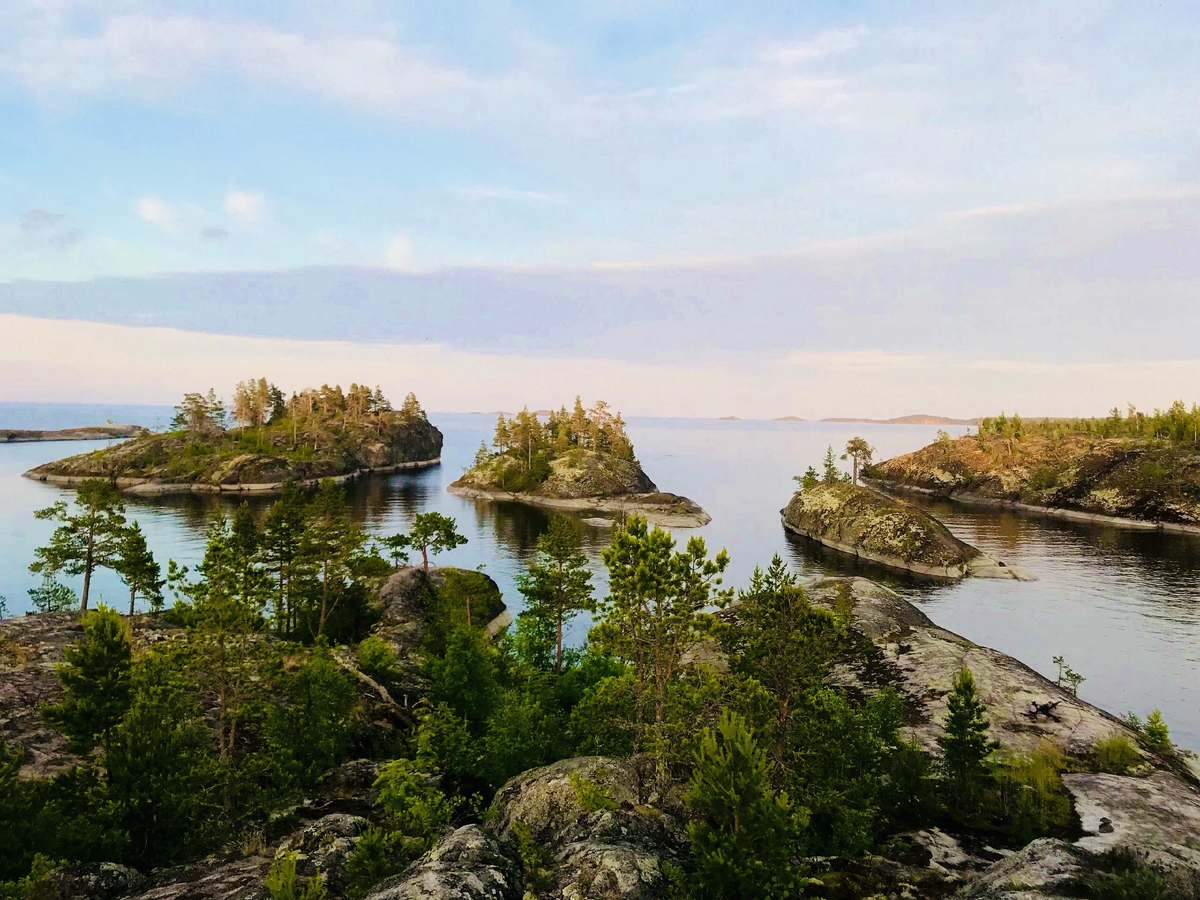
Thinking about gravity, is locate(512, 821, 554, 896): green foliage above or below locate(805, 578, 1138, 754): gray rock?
above

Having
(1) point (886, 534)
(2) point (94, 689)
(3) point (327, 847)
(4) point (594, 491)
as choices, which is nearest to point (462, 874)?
Result: (3) point (327, 847)

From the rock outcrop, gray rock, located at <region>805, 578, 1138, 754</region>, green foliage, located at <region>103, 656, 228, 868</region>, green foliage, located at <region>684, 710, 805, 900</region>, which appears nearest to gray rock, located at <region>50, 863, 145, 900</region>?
green foliage, located at <region>103, 656, 228, 868</region>

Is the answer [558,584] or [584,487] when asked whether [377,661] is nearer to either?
[558,584]

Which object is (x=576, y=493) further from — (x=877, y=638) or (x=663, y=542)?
(x=663, y=542)

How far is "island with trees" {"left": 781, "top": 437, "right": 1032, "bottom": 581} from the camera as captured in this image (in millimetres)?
107875

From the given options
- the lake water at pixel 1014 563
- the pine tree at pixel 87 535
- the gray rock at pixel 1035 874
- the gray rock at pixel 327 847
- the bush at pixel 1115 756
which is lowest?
the lake water at pixel 1014 563

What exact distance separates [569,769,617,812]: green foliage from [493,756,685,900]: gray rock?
19cm

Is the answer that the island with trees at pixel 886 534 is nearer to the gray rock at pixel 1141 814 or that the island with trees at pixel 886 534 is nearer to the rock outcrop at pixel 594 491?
the rock outcrop at pixel 594 491

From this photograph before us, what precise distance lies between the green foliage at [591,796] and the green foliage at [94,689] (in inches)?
879

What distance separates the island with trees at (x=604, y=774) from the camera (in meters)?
19.8

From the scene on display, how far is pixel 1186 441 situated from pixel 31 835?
239m

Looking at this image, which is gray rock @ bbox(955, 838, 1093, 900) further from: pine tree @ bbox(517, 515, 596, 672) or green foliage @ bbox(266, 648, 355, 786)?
pine tree @ bbox(517, 515, 596, 672)

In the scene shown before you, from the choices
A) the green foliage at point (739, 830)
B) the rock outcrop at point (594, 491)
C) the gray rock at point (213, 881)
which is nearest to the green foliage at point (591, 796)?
the green foliage at point (739, 830)

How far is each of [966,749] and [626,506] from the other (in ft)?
434
